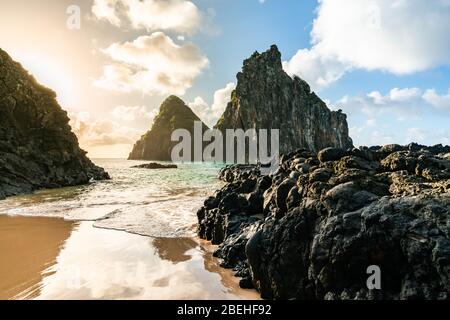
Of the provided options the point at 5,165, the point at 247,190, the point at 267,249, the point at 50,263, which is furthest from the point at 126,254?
the point at 5,165

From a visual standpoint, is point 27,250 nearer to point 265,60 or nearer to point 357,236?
point 357,236

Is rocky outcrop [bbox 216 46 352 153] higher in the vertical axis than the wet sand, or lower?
higher

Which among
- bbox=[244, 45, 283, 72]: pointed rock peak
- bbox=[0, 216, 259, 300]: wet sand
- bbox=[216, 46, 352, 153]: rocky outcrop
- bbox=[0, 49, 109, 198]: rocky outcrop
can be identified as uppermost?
bbox=[244, 45, 283, 72]: pointed rock peak

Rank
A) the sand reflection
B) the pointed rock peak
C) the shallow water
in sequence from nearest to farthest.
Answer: the shallow water < the sand reflection < the pointed rock peak

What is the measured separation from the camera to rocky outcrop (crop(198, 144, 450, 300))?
19.8 feet

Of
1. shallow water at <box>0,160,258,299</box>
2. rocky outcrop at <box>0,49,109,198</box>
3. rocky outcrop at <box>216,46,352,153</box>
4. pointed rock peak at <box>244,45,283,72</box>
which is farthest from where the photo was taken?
pointed rock peak at <box>244,45,283,72</box>

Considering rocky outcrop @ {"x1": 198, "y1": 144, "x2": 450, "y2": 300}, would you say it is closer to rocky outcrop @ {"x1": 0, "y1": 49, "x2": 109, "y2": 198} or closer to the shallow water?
the shallow water

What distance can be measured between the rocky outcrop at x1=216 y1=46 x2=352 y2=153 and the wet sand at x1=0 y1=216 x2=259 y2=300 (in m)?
122

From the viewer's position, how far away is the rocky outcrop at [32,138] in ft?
118

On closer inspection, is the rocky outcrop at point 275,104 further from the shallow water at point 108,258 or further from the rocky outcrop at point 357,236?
the rocky outcrop at point 357,236

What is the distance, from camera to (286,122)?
14688cm

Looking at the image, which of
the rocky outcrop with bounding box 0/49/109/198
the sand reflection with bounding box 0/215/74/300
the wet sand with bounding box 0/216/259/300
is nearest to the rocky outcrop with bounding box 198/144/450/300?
the wet sand with bounding box 0/216/259/300

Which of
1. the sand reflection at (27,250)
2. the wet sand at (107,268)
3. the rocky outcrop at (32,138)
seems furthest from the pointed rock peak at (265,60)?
the wet sand at (107,268)

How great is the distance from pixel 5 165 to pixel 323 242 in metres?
37.4
